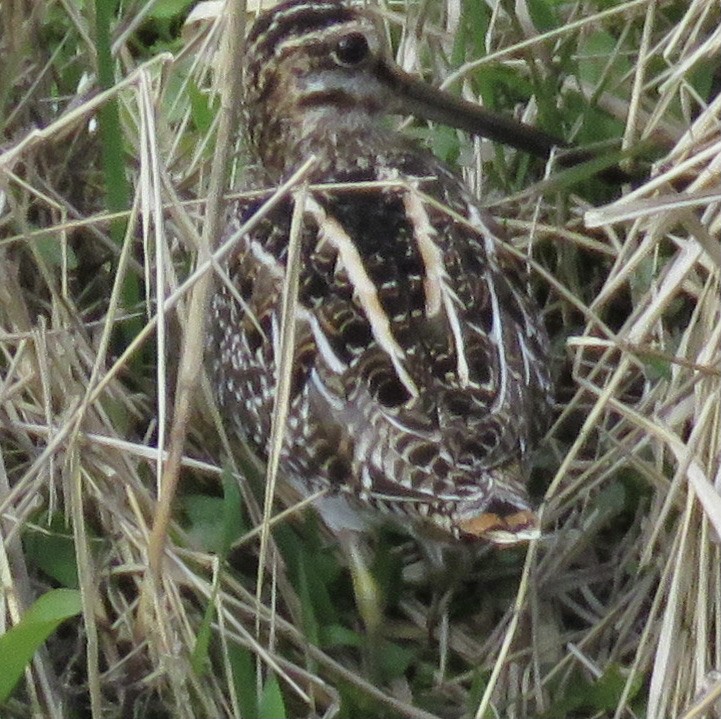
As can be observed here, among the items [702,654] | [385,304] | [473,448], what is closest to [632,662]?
[702,654]

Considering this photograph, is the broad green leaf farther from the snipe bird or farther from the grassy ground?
the snipe bird

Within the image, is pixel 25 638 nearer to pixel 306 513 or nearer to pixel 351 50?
pixel 306 513

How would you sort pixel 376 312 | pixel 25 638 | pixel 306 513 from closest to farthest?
pixel 25 638 → pixel 376 312 → pixel 306 513

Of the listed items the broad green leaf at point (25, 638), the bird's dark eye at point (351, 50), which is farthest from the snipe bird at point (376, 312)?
the broad green leaf at point (25, 638)

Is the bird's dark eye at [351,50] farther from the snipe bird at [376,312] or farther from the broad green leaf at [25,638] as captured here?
the broad green leaf at [25,638]

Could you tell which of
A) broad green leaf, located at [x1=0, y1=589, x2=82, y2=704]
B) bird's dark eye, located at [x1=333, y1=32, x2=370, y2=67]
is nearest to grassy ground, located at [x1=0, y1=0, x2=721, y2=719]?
broad green leaf, located at [x1=0, y1=589, x2=82, y2=704]

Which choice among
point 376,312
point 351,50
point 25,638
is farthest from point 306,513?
point 351,50

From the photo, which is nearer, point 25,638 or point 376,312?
point 25,638
